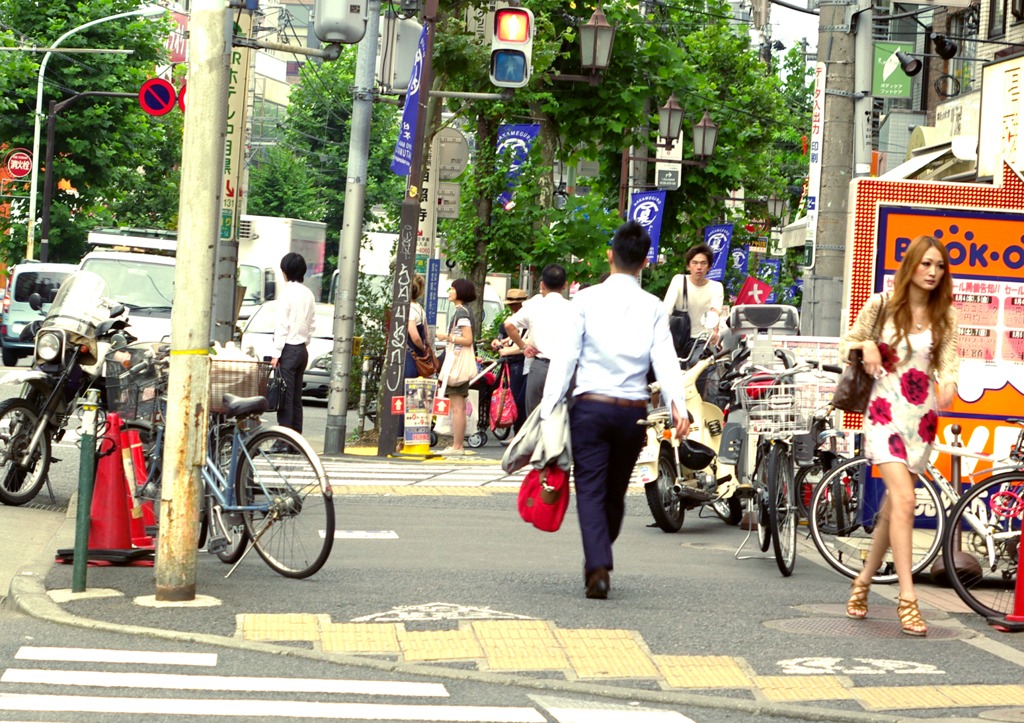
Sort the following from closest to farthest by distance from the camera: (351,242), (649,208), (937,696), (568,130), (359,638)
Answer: (937,696) < (359,638) < (351,242) < (568,130) < (649,208)

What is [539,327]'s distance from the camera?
16531 mm

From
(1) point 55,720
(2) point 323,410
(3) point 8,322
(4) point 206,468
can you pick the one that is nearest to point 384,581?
(4) point 206,468

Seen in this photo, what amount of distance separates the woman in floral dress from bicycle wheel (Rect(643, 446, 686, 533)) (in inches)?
130

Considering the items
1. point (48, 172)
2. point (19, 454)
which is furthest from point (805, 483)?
point (48, 172)

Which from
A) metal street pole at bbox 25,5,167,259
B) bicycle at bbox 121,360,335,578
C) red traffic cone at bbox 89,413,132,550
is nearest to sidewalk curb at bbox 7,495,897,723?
red traffic cone at bbox 89,413,132,550

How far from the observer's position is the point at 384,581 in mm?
9109

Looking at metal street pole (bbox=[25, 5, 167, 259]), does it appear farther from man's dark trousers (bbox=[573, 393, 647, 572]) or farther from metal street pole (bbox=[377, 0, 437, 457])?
man's dark trousers (bbox=[573, 393, 647, 572])

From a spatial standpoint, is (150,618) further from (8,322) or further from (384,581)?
(8,322)

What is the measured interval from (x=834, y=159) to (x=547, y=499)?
8.88 m

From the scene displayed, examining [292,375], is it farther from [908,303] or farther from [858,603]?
[908,303]

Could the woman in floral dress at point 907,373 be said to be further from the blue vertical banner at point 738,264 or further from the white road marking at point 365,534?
the blue vertical banner at point 738,264

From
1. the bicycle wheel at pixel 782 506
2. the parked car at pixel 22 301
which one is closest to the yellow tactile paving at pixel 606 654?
the bicycle wheel at pixel 782 506

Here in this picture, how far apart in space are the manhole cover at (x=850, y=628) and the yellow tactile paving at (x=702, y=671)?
2.92 ft

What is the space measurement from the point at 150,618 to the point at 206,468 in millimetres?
1429
